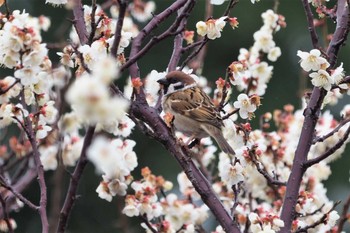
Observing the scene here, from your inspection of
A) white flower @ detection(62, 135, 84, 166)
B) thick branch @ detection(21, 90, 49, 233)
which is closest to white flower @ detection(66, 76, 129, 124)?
thick branch @ detection(21, 90, 49, 233)

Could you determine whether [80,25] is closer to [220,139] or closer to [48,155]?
[220,139]

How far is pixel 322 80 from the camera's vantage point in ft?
8.55

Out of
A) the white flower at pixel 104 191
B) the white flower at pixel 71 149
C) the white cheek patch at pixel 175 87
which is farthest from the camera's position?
the white flower at pixel 71 149

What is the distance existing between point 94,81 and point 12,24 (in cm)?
114

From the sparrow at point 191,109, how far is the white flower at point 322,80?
0.76m

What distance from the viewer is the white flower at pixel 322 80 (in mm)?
2592

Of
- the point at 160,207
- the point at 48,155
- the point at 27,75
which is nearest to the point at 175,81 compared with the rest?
the point at 160,207

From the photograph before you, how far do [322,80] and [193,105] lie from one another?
3.75 feet

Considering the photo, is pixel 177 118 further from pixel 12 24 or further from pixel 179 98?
pixel 12 24

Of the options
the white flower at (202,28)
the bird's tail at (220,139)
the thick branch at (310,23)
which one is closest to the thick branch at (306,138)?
the thick branch at (310,23)

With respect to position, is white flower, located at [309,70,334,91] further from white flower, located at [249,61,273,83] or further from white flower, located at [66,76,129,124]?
white flower, located at [66,76,129,124]

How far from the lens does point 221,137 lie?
10.9 ft

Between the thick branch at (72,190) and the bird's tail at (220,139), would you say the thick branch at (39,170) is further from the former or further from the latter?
the bird's tail at (220,139)

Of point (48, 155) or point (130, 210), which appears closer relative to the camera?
point (130, 210)
